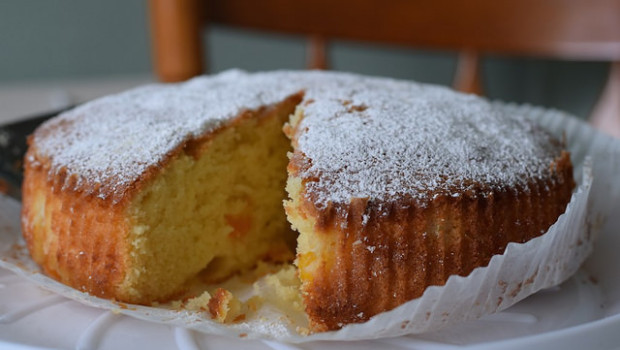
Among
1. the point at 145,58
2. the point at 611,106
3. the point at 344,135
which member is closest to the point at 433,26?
the point at 611,106

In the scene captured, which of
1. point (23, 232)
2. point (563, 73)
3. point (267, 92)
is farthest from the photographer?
point (563, 73)

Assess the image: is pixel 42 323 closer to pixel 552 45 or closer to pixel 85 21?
pixel 552 45

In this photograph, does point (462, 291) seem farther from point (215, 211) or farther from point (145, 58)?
point (145, 58)

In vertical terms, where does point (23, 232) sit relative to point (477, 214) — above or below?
below

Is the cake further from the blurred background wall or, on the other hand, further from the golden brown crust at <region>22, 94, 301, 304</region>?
the blurred background wall

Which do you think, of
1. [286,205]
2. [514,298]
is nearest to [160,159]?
[286,205]

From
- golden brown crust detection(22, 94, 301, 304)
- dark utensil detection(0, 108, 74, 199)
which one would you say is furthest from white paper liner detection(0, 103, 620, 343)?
dark utensil detection(0, 108, 74, 199)
